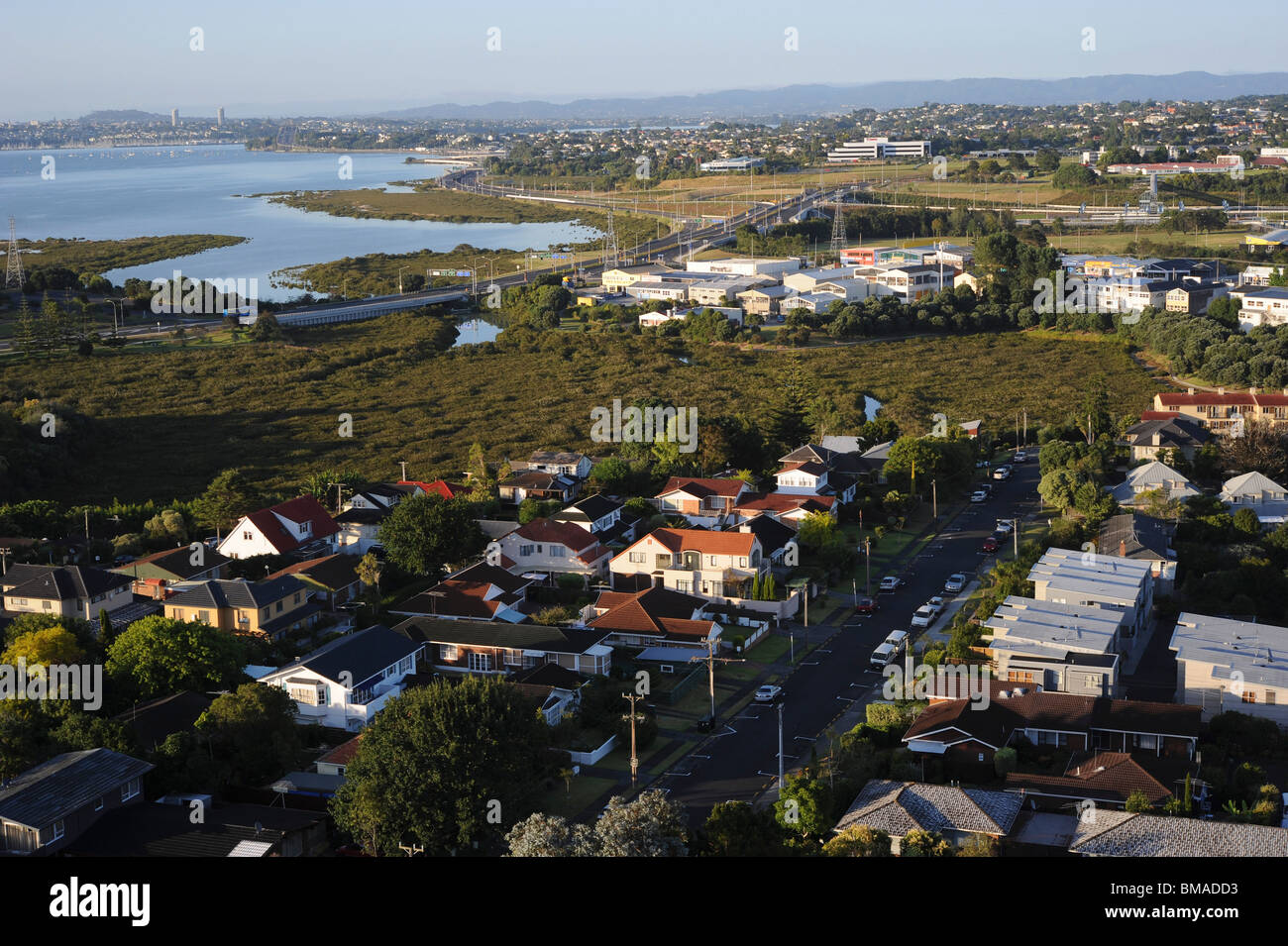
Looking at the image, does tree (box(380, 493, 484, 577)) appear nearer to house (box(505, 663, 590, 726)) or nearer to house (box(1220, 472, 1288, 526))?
house (box(505, 663, 590, 726))

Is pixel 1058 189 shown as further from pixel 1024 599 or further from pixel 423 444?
pixel 1024 599

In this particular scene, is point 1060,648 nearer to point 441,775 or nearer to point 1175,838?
point 1175,838

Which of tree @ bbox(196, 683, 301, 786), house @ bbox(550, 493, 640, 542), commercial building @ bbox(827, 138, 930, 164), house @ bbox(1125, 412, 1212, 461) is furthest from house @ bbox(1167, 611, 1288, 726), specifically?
commercial building @ bbox(827, 138, 930, 164)

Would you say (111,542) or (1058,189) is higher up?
(1058,189)

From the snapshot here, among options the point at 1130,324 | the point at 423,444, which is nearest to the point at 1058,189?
the point at 1130,324

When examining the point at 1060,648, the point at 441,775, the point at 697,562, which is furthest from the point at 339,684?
the point at 1060,648

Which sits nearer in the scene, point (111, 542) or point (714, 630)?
point (714, 630)

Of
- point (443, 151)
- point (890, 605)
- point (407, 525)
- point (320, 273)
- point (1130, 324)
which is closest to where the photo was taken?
point (890, 605)
